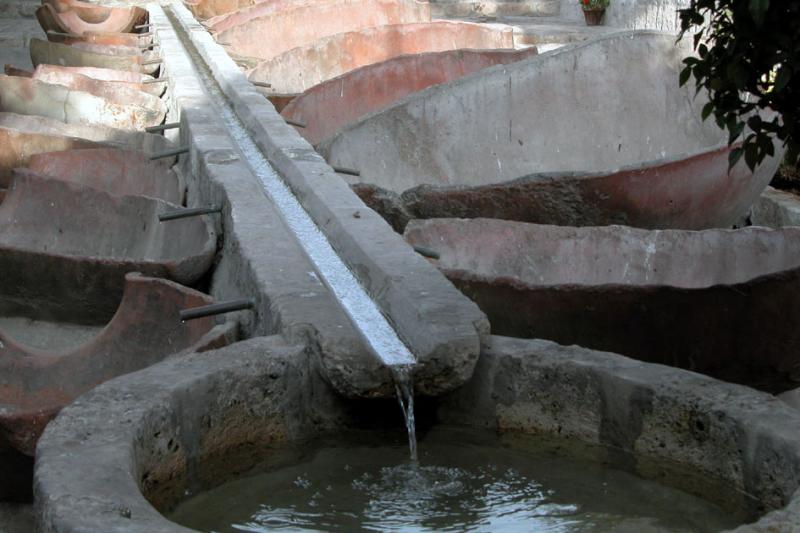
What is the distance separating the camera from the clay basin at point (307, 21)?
15.7m

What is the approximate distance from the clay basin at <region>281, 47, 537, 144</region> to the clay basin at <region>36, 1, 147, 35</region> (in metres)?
6.39

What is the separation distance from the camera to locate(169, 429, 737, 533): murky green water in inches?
134

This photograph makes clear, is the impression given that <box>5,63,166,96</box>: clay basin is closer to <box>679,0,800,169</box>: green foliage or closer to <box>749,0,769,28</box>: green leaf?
<box>679,0,800,169</box>: green foliage

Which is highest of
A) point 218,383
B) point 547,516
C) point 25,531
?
point 218,383

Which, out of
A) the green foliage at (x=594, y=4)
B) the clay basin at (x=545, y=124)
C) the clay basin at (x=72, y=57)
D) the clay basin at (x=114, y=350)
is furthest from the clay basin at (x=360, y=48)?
the clay basin at (x=114, y=350)

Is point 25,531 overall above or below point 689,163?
below

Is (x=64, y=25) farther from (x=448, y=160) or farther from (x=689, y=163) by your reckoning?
(x=689, y=163)

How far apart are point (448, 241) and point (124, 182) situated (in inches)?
102

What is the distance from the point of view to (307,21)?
16.5m

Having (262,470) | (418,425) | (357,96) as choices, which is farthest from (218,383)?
(357,96)

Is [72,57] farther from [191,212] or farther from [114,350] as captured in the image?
[114,350]

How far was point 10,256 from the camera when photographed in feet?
18.4

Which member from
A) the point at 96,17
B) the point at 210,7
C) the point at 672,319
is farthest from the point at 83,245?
the point at 210,7

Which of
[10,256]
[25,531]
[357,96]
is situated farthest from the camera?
[357,96]
